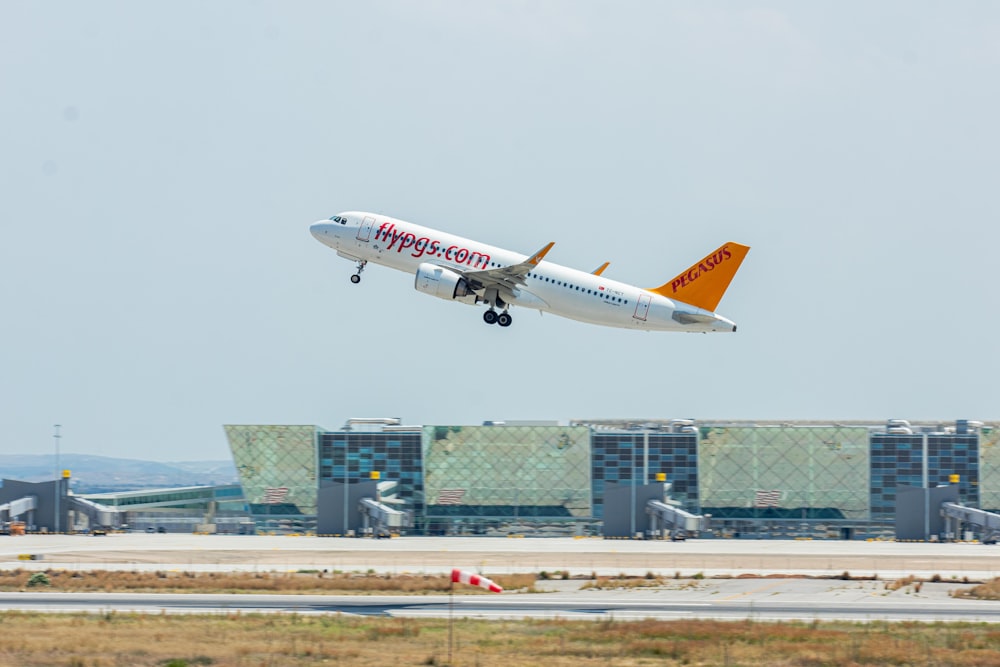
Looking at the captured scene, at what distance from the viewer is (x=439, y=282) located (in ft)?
240

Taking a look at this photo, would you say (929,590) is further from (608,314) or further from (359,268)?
(359,268)

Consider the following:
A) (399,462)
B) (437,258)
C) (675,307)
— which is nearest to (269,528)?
(399,462)

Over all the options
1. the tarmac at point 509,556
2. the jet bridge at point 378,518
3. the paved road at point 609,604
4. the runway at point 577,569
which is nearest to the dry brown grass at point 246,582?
the runway at point 577,569

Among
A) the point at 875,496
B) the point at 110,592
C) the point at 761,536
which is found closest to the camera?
the point at 110,592

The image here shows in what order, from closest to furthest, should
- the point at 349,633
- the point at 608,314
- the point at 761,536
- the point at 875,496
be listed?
1. the point at 349,633
2. the point at 608,314
3. the point at 761,536
4. the point at 875,496

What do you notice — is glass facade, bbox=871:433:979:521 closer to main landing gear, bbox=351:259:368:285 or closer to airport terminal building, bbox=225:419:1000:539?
airport terminal building, bbox=225:419:1000:539

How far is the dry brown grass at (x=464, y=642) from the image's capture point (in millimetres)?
33594

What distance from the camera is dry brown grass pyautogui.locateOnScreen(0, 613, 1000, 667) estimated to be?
33.6 metres

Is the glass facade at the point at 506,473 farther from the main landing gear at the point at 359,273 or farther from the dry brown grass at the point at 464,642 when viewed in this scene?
the dry brown grass at the point at 464,642

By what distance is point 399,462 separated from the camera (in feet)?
338

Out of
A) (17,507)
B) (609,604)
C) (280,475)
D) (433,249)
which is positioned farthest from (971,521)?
(17,507)

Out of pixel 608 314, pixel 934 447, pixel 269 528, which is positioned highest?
pixel 608 314

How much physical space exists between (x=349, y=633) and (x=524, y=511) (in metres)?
63.3

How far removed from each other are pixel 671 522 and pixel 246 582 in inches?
1482
